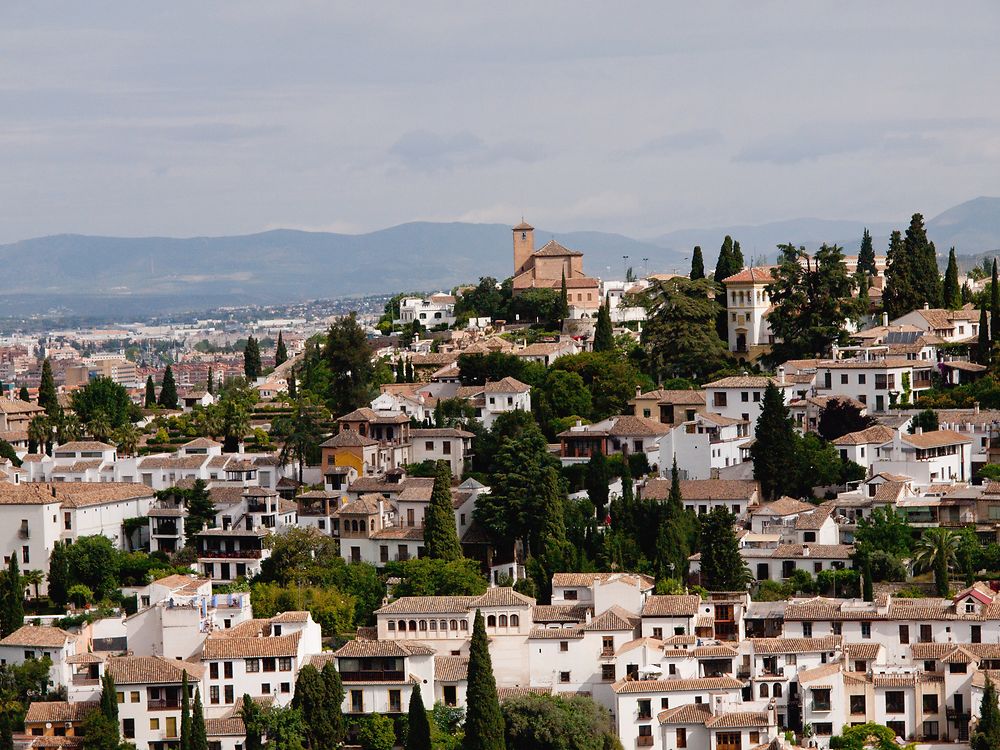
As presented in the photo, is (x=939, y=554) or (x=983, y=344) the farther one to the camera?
(x=983, y=344)

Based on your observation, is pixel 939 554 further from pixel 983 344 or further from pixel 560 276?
pixel 560 276

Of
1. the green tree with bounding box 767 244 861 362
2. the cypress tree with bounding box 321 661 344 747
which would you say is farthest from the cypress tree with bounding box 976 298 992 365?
the cypress tree with bounding box 321 661 344 747

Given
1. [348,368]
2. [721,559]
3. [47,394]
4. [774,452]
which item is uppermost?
[348,368]

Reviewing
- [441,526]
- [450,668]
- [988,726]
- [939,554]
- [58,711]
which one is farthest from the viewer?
[441,526]

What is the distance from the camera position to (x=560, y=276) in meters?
86.5

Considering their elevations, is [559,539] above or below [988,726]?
above

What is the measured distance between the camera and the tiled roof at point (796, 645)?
45.7m

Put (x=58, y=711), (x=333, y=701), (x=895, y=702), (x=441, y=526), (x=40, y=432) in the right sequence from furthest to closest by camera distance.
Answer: (x=40, y=432), (x=441, y=526), (x=58, y=711), (x=895, y=702), (x=333, y=701)

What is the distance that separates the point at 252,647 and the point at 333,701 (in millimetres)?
3366

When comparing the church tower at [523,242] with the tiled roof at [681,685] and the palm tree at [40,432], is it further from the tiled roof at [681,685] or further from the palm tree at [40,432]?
the tiled roof at [681,685]

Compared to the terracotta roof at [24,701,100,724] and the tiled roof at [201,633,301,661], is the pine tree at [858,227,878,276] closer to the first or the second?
the tiled roof at [201,633,301,661]

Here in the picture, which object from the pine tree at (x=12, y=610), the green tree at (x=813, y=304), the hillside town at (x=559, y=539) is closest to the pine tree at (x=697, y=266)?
the hillside town at (x=559, y=539)

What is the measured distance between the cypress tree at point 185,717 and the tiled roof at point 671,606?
463 inches

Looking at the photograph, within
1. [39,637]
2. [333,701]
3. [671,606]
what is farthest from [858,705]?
[39,637]
